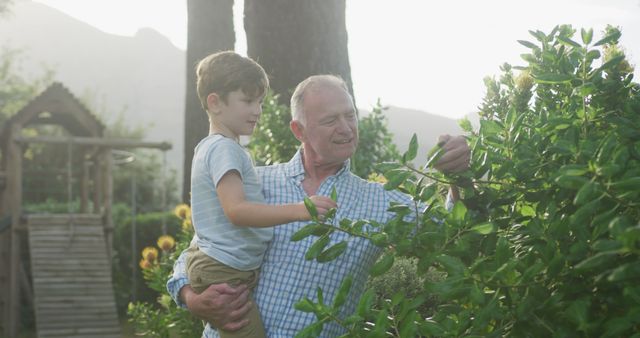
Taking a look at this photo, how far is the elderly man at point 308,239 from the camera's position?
3.47 metres

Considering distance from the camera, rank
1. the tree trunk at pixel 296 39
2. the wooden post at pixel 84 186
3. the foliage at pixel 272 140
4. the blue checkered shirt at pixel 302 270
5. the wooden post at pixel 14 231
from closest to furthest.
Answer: the blue checkered shirt at pixel 302 270 < the foliage at pixel 272 140 < the tree trunk at pixel 296 39 < the wooden post at pixel 14 231 < the wooden post at pixel 84 186

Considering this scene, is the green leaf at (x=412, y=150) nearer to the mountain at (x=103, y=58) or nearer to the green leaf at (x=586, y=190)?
the green leaf at (x=586, y=190)

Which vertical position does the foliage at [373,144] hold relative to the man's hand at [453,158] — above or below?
below

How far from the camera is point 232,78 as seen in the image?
11.5 feet

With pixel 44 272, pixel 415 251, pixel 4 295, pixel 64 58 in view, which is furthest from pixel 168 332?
pixel 64 58

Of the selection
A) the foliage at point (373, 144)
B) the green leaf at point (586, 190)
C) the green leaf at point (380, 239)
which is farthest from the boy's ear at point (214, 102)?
the foliage at point (373, 144)

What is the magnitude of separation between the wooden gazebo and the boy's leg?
12058 millimetres

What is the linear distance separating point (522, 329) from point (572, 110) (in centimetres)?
70

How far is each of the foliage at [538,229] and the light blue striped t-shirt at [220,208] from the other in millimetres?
898

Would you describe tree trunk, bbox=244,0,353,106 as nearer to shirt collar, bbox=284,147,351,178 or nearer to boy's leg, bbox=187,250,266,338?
shirt collar, bbox=284,147,351,178

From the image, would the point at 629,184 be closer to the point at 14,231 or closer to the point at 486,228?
the point at 486,228

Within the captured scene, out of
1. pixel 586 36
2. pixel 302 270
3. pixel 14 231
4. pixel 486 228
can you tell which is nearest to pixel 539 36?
pixel 586 36

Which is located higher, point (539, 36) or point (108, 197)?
point (539, 36)

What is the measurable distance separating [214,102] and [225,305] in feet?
2.36
